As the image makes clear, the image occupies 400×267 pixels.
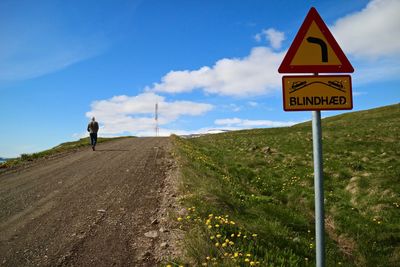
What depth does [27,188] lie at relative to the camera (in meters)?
11.2

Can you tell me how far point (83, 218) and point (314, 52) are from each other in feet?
20.3

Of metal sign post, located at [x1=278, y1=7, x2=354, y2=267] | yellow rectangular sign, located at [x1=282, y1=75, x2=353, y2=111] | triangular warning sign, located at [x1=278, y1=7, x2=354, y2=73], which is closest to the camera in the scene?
metal sign post, located at [x1=278, y1=7, x2=354, y2=267]

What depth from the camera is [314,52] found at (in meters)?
4.48

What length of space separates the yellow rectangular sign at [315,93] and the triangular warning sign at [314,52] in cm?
18

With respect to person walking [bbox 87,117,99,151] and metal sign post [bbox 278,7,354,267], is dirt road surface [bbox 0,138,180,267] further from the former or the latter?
person walking [bbox 87,117,99,151]

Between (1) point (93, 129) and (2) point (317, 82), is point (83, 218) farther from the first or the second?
(1) point (93, 129)

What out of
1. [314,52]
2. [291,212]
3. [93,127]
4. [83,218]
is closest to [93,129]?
[93,127]

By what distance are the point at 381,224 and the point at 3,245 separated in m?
9.74

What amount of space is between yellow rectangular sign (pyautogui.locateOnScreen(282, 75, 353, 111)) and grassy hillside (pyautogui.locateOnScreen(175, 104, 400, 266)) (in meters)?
2.40

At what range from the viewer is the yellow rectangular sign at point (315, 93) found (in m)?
4.27

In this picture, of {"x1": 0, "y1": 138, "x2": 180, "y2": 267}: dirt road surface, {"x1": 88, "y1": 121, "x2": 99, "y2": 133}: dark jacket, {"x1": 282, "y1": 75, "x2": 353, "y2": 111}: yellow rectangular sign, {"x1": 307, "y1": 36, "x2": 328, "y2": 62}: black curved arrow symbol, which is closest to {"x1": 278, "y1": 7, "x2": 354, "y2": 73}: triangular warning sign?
{"x1": 307, "y1": 36, "x2": 328, "y2": 62}: black curved arrow symbol

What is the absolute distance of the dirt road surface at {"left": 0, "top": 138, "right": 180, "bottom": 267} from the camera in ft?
18.9

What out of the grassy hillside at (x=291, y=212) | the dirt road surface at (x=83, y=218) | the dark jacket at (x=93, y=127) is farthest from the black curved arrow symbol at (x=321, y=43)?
the dark jacket at (x=93, y=127)

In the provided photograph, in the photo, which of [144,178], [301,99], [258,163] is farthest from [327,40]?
[258,163]
